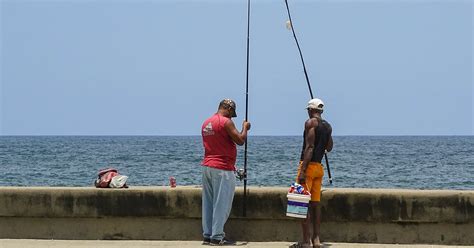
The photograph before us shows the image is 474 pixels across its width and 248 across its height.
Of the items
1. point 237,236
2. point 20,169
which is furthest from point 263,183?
point 237,236

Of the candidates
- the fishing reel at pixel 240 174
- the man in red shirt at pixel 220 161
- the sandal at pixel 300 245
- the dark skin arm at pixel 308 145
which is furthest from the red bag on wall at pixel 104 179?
the dark skin arm at pixel 308 145

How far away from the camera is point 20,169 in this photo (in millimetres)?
49500

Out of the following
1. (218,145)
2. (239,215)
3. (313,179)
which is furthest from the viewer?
(239,215)

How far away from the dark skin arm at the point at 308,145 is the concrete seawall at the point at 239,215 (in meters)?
0.80

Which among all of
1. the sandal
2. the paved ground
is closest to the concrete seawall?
the paved ground

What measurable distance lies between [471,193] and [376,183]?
28811 millimetres

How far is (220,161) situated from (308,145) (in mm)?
972

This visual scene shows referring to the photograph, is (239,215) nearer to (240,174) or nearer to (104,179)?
(240,174)

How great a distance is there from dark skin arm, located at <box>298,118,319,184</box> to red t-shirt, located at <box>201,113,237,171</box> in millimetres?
808

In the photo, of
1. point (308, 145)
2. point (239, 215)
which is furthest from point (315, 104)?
point (239, 215)

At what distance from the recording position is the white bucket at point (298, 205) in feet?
25.6

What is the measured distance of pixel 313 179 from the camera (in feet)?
26.2

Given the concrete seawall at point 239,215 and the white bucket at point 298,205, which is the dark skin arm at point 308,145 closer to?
the white bucket at point 298,205

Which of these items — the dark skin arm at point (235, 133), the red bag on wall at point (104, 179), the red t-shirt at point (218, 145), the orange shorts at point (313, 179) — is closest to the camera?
the orange shorts at point (313, 179)
